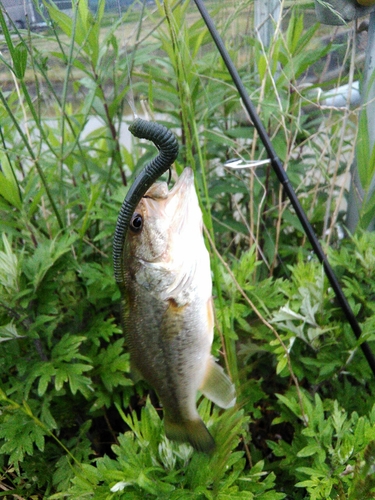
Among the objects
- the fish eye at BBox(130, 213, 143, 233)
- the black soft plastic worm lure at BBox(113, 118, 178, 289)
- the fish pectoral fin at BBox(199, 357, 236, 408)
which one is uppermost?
the black soft plastic worm lure at BBox(113, 118, 178, 289)

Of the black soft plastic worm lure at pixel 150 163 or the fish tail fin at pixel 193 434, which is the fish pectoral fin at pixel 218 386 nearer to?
the fish tail fin at pixel 193 434

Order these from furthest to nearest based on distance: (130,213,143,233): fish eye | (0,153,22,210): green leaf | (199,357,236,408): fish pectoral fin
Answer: (0,153,22,210): green leaf < (199,357,236,408): fish pectoral fin < (130,213,143,233): fish eye

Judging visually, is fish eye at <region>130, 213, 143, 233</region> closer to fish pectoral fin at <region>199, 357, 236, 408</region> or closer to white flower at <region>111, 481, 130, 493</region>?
fish pectoral fin at <region>199, 357, 236, 408</region>

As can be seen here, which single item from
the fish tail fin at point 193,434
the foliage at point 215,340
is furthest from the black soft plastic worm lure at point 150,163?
the fish tail fin at point 193,434

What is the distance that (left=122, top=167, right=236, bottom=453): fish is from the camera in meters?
0.68

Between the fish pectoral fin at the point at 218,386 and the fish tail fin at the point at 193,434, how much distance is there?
58 mm

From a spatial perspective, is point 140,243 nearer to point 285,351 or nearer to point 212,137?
point 285,351

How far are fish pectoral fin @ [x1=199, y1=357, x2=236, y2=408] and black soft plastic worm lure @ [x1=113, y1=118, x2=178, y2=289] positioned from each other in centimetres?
29

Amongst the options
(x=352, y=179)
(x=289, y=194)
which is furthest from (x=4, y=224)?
(x=352, y=179)

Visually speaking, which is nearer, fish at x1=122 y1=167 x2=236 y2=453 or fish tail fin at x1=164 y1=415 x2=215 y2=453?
fish at x1=122 y1=167 x2=236 y2=453

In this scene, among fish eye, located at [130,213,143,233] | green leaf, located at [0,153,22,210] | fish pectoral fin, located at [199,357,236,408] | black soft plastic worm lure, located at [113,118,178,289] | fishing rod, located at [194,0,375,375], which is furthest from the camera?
green leaf, located at [0,153,22,210]

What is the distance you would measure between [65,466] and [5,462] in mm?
196

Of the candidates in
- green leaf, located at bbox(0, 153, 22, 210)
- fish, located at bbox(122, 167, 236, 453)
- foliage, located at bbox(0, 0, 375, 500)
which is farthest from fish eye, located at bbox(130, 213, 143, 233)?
green leaf, located at bbox(0, 153, 22, 210)

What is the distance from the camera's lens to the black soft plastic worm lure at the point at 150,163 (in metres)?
0.53
